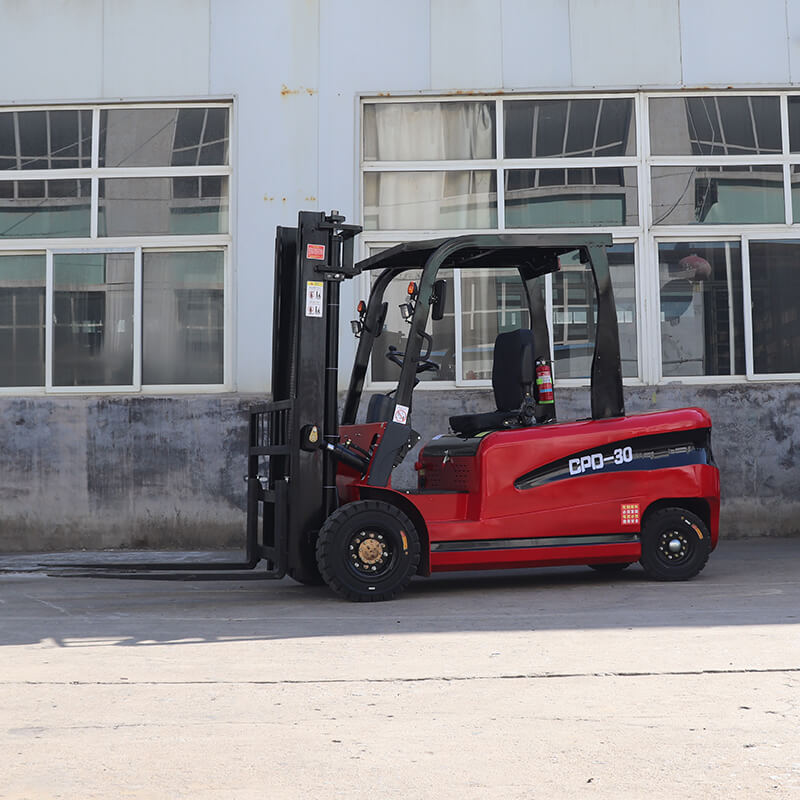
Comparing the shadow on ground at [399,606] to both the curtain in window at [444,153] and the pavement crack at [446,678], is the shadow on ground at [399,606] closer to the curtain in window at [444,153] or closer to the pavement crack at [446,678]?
the pavement crack at [446,678]

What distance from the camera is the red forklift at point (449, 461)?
7895 millimetres

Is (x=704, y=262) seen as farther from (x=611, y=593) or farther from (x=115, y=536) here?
(x=115, y=536)

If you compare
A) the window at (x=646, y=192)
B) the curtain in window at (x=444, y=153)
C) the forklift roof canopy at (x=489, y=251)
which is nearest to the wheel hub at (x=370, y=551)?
the forklift roof canopy at (x=489, y=251)

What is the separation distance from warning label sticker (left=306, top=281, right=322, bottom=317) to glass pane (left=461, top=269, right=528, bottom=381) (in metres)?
4.36

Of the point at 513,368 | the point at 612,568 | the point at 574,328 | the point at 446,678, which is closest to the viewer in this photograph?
the point at 446,678

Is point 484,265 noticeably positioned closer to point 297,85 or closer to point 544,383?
point 544,383

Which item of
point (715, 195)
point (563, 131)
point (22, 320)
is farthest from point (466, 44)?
point (22, 320)

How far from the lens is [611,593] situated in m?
8.04

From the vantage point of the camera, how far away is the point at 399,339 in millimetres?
12023

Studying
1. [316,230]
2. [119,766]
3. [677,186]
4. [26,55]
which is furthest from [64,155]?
[119,766]

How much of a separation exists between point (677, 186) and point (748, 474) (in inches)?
125

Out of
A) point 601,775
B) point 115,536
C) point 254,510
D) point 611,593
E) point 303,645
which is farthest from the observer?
point 115,536

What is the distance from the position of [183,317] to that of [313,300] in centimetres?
473

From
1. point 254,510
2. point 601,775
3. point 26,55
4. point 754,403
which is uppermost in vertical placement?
point 26,55
